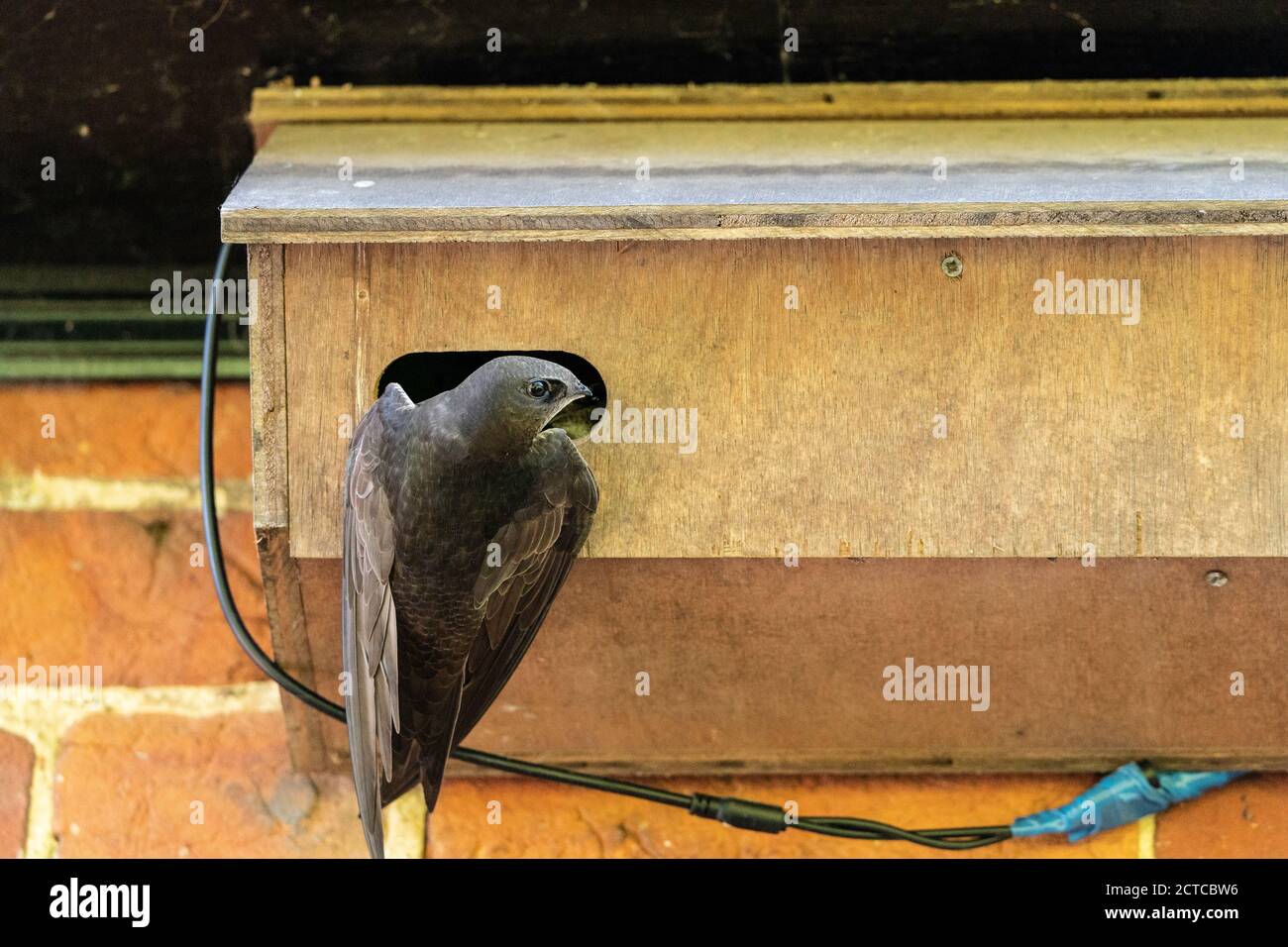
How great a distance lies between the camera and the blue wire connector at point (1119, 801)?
145 centimetres

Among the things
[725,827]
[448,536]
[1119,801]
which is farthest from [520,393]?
[1119,801]

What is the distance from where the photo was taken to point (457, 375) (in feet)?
4.64

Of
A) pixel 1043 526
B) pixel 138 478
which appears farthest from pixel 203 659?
pixel 1043 526

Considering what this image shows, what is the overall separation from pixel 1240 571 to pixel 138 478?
0.95 metres

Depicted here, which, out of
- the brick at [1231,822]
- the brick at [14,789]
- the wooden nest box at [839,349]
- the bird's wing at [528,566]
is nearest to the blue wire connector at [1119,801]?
the brick at [1231,822]

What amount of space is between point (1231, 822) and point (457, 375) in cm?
75

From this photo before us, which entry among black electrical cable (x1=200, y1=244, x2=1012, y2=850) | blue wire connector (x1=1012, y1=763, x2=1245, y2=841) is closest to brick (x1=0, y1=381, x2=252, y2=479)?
black electrical cable (x1=200, y1=244, x2=1012, y2=850)

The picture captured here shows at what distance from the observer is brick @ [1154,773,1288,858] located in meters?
1.48

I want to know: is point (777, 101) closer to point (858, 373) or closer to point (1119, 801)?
point (858, 373)

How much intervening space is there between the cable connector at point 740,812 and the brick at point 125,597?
1.41 feet

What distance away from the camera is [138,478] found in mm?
1592

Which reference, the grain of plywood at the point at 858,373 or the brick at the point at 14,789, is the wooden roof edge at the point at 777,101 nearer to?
the grain of plywood at the point at 858,373

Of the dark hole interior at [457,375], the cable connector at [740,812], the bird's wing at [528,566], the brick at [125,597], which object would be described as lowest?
the cable connector at [740,812]

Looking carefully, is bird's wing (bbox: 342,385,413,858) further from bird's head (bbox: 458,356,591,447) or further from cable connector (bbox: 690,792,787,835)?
cable connector (bbox: 690,792,787,835)
